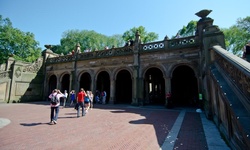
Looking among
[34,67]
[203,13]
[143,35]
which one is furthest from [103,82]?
[143,35]

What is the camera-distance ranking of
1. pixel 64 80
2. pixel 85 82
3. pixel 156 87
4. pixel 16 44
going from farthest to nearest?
1. pixel 16 44
2. pixel 85 82
3. pixel 64 80
4. pixel 156 87

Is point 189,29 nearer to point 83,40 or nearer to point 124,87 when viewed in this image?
point 124,87

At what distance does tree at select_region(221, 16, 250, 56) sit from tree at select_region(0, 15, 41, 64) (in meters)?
45.0

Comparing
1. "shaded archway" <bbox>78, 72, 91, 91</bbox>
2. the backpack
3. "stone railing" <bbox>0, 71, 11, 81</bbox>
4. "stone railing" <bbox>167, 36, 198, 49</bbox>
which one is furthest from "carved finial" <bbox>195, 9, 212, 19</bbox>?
"stone railing" <bbox>0, 71, 11, 81</bbox>

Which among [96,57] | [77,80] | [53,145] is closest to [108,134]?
[53,145]

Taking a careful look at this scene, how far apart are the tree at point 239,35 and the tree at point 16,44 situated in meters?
45.0

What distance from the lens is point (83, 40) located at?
45000 millimetres

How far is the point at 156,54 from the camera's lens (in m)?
15.4

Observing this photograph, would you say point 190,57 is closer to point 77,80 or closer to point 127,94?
point 127,94

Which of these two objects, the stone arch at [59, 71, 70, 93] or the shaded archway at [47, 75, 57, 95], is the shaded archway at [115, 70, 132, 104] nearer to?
the stone arch at [59, 71, 70, 93]

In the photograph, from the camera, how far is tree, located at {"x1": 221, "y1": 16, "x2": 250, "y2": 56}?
2742 cm

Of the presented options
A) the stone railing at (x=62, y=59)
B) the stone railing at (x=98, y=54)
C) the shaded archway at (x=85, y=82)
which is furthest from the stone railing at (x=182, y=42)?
the shaded archway at (x=85, y=82)

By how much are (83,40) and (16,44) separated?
18214 mm

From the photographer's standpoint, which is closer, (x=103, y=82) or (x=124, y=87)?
(x=103, y=82)
